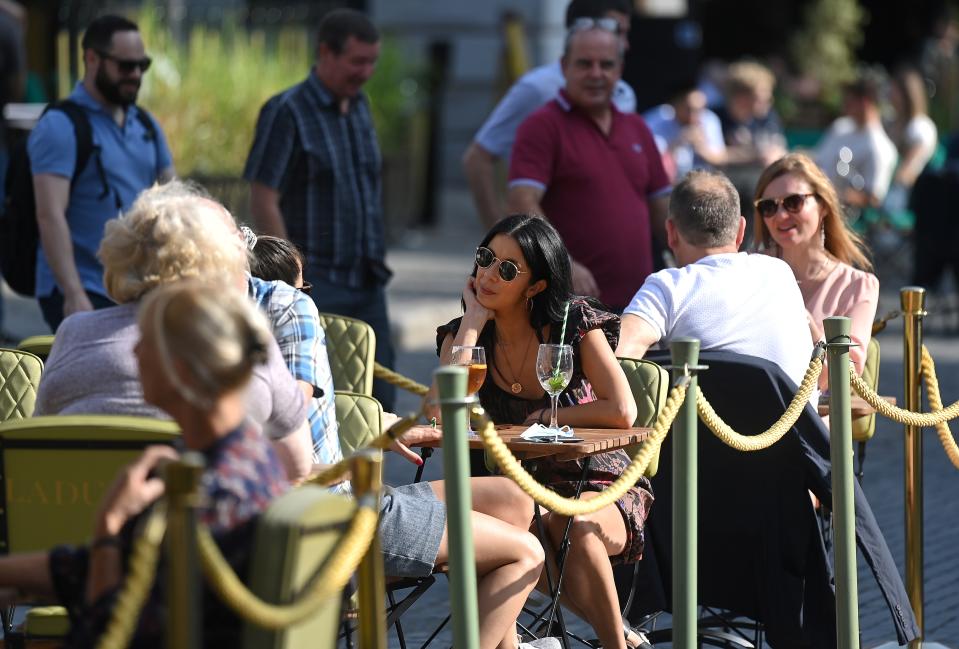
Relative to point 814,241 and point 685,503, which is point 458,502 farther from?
point 814,241

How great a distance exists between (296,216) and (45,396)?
3.23 m

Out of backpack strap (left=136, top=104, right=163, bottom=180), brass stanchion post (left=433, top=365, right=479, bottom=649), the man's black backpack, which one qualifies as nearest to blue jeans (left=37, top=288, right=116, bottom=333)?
the man's black backpack

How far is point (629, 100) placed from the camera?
26.2 feet

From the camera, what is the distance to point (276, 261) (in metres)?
5.02

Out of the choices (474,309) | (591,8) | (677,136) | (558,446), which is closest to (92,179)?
(474,309)

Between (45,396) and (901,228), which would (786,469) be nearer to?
(45,396)

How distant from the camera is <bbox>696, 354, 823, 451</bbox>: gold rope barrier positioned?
4461 mm

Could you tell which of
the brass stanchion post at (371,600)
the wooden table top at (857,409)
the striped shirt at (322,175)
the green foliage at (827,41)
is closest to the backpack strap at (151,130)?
the striped shirt at (322,175)

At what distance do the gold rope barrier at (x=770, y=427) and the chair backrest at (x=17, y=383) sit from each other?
5.96 ft

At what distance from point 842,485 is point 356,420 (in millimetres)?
1378

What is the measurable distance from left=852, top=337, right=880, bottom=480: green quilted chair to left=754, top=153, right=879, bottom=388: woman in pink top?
0.46ft

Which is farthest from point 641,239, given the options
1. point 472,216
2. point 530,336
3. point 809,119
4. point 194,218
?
point 809,119

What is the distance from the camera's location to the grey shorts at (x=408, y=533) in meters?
4.27

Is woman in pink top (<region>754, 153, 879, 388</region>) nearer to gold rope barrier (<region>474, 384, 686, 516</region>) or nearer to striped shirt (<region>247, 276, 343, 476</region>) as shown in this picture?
gold rope barrier (<region>474, 384, 686, 516</region>)
